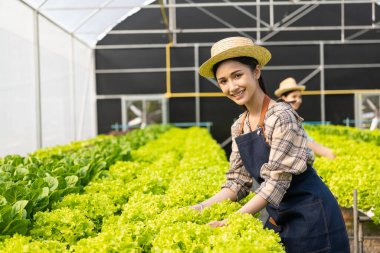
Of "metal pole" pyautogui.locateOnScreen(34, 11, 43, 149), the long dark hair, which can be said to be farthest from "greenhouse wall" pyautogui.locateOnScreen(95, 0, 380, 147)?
the long dark hair

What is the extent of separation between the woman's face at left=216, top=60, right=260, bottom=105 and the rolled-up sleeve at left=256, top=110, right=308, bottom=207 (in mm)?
229

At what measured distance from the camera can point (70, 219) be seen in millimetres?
3059

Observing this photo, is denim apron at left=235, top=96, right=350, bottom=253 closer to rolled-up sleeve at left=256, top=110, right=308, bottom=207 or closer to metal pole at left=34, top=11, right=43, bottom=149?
rolled-up sleeve at left=256, top=110, right=308, bottom=207

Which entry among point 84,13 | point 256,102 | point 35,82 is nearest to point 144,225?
point 256,102

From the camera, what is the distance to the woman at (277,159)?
8.87 ft

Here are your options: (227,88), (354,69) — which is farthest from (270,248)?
(354,69)

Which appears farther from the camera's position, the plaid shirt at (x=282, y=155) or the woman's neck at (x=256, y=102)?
the woman's neck at (x=256, y=102)

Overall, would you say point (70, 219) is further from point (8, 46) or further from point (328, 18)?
point (328, 18)

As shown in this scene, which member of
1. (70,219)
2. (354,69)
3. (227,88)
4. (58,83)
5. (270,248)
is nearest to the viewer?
(270,248)

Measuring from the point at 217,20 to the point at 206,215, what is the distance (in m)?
15.8

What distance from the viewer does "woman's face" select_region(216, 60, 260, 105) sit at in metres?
2.81

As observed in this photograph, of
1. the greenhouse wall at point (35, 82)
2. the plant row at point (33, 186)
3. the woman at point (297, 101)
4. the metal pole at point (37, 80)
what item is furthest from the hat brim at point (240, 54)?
the metal pole at point (37, 80)

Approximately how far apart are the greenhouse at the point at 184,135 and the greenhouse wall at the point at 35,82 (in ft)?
0.13

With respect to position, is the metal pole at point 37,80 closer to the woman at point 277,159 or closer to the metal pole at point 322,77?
the woman at point 277,159
